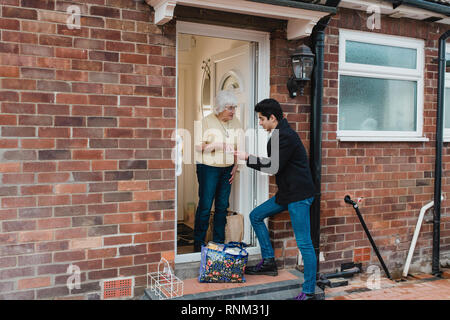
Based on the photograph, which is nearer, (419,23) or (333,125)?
(333,125)

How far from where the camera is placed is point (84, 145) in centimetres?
388

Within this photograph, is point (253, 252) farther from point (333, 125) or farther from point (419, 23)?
point (419, 23)

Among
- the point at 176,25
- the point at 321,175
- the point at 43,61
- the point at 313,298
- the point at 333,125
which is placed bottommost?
the point at 313,298

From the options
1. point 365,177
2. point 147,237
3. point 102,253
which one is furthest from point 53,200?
point 365,177

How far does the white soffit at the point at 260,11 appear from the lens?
3.91 m

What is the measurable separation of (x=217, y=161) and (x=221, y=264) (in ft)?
3.47

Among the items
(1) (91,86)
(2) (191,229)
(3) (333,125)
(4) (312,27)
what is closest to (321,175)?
(3) (333,125)

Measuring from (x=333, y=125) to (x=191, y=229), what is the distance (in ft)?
7.75

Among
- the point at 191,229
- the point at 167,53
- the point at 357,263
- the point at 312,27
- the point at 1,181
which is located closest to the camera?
the point at 1,181

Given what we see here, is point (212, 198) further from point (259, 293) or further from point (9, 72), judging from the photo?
point (9, 72)

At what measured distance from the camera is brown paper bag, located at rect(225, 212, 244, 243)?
182 inches

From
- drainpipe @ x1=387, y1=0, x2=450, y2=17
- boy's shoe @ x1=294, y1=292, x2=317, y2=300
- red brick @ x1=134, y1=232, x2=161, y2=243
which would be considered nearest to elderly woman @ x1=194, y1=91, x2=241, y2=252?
red brick @ x1=134, y1=232, x2=161, y2=243

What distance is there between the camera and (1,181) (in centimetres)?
361

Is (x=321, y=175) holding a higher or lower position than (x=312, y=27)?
lower
